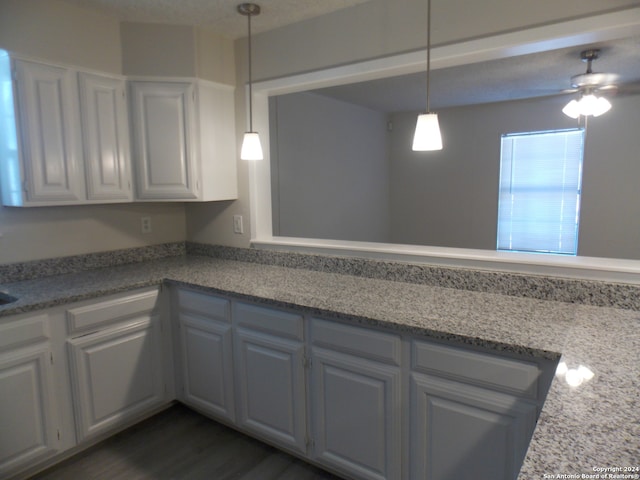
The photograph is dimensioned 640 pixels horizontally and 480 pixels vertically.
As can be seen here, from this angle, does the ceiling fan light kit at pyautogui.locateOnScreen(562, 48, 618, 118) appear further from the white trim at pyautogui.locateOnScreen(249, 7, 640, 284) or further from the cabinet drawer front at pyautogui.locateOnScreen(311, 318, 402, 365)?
the cabinet drawer front at pyautogui.locateOnScreen(311, 318, 402, 365)

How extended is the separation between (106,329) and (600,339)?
2.20 metres

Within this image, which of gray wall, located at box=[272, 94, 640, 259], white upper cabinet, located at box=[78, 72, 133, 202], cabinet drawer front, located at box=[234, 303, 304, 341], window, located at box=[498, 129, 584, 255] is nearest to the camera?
cabinet drawer front, located at box=[234, 303, 304, 341]

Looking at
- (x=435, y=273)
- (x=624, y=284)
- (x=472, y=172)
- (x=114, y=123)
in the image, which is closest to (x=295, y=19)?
(x=114, y=123)

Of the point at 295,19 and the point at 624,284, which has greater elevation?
the point at 295,19

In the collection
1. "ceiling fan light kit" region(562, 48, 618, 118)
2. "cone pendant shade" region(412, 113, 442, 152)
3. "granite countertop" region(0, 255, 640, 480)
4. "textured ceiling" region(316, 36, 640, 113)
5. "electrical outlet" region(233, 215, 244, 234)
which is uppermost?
"textured ceiling" region(316, 36, 640, 113)

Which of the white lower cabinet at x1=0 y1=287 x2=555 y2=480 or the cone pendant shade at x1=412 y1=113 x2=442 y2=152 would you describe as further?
the cone pendant shade at x1=412 y1=113 x2=442 y2=152

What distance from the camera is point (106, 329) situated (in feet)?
7.23

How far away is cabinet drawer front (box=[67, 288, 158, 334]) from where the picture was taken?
→ 2.07 metres

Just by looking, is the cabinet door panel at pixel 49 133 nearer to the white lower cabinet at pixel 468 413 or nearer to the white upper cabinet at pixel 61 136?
the white upper cabinet at pixel 61 136

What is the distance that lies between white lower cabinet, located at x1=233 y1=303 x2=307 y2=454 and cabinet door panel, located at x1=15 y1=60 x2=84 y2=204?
3.82ft

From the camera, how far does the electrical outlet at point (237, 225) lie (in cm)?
288

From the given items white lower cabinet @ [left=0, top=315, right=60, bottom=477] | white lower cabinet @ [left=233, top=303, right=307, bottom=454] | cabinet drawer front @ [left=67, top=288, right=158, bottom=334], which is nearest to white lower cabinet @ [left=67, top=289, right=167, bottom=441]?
cabinet drawer front @ [left=67, top=288, right=158, bottom=334]

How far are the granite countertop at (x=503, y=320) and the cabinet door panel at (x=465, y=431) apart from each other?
0.22 meters

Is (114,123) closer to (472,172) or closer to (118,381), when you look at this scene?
(118,381)
